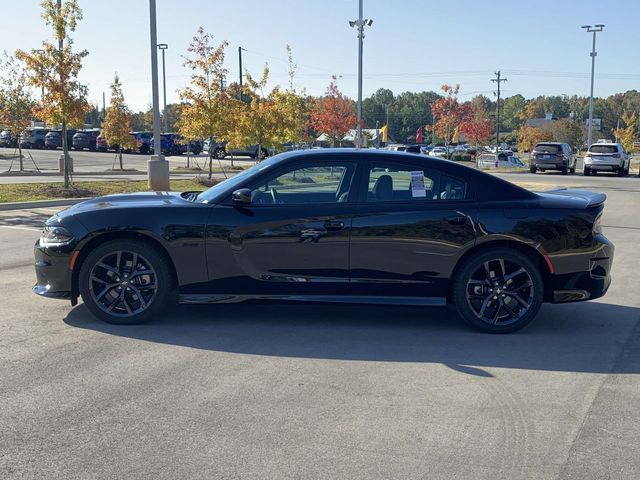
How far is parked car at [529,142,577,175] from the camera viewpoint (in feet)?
118

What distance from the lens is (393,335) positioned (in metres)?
6.08

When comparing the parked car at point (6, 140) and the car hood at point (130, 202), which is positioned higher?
the parked car at point (6, 140)

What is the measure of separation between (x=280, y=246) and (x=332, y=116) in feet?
141

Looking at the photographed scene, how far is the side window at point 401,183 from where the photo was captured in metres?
6.21

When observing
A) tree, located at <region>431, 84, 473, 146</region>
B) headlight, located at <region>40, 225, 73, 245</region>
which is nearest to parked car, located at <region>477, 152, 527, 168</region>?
tree, located at <region>431, 84, 473, 146</region>

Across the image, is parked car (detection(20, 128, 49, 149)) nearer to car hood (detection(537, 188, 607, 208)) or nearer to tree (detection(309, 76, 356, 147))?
tree (detection(309, 76, 356, 147))

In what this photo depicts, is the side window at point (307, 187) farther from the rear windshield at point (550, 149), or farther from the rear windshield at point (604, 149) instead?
the rear windshield at point (604, 149)

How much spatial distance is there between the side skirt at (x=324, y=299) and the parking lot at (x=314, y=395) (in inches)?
10.6

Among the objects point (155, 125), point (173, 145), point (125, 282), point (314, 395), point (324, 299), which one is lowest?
point (314, 395)

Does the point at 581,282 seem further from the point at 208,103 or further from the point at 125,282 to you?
the point at 208,103

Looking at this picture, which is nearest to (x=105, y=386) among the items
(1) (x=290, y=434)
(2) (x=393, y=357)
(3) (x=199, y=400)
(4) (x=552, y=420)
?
(3) (x=199, y=400)

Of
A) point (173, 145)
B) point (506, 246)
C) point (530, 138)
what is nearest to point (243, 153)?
point (173, 145)

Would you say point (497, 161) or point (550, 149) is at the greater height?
point (550, 149)

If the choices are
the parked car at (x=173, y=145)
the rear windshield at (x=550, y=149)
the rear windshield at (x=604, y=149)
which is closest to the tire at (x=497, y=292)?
the rear windshield at (x=550, y=149)
